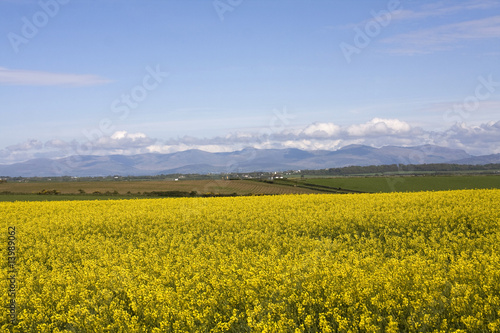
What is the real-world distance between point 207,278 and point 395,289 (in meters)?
4.76

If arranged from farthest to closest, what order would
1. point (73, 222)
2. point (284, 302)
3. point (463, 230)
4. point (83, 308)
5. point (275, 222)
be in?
point (73, 222) → point (275, 222) → point (463, 230) → point (83, 308) → point (284, 302)

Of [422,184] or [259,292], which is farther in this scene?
[422,184]

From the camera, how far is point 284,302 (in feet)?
26.1

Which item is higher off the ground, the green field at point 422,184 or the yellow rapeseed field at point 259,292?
the yellow rapeseed field at point 259,292

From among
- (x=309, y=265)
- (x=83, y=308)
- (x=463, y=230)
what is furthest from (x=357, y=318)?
(x=463, y=230)

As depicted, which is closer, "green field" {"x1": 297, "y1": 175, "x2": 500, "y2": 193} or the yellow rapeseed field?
the yellow rapeseed field

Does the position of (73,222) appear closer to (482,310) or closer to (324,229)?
(324,229)

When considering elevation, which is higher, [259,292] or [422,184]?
[259,292]

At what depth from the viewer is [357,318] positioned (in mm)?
7051

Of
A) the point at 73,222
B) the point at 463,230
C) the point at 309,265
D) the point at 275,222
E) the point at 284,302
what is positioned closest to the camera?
A: the point at 284,302

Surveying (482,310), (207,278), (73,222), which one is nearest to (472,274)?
(482,310)

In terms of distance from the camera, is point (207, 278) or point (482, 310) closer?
point (482, 310)

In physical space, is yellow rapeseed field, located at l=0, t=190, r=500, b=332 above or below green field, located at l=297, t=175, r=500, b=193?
above

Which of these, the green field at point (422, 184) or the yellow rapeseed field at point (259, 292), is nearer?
the yellow rapeseed field at point (259, 292)
